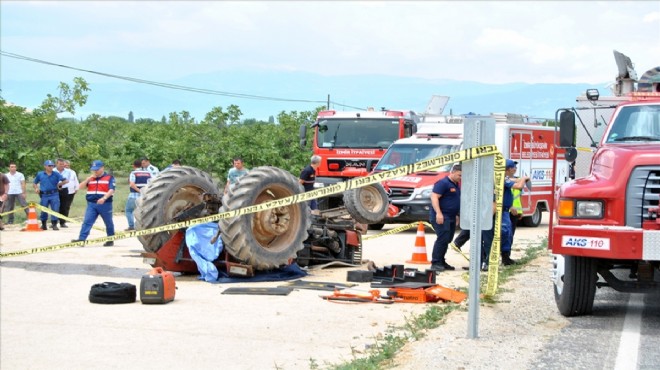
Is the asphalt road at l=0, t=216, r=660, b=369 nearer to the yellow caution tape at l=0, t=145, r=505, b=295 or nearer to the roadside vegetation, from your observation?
the roadside vegetation

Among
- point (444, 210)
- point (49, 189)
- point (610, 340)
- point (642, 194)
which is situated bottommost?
point (610, 340)

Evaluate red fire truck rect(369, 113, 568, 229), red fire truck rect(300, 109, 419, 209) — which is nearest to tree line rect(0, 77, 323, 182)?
red fire truck rect(300, 109, 419, 209)

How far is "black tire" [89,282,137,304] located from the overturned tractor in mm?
2034

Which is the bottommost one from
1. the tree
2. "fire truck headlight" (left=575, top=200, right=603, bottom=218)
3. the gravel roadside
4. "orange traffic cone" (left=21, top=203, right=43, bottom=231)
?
"orange traffic cone" (left=21, top=203, right=43, bottom=231)

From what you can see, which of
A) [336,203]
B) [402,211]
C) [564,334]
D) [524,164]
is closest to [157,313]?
[564,334]

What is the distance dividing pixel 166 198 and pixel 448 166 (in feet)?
32.7

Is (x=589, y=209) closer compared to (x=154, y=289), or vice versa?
(x=589, y=209)

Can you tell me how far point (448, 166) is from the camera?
72.8 ft

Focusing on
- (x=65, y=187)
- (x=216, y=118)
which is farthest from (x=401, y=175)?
(x=216, y=118)

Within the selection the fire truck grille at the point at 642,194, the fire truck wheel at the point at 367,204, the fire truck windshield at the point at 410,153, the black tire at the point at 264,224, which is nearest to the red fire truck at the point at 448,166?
the fire truck windshield at the point at 410,153

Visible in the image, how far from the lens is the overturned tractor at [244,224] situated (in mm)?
12867

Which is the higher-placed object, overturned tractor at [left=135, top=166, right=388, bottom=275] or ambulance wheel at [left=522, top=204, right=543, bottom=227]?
overturned tractor at [left=135, top=166, right=388, bottom=275]

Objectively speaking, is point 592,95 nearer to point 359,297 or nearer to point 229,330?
point 359,297

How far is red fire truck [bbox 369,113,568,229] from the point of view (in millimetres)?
21344
